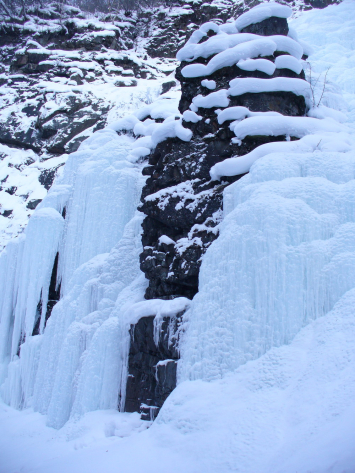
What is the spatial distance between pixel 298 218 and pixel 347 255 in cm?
89

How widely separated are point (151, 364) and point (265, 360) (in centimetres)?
267

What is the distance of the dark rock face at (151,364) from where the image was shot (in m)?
6.65

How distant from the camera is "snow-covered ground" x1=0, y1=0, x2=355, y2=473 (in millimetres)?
4281

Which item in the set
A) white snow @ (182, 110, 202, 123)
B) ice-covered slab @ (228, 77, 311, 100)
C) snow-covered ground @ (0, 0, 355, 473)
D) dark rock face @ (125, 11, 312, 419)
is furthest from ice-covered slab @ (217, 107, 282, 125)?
snow-covered ground @ (0, 0, 355, 473)

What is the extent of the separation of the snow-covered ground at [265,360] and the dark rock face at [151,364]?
0.99ft

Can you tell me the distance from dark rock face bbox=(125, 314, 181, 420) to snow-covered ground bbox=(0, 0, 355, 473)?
0.30 meters

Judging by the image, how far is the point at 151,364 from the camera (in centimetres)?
724

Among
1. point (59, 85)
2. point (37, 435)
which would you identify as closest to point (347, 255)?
point (37, 435)

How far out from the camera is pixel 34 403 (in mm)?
9555

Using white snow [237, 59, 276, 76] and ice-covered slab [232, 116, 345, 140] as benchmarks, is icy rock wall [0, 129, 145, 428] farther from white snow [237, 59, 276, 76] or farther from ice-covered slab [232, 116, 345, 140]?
white snow [237, 59, 276, 76]

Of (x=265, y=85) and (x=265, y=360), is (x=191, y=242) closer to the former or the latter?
(x=265, y=360)

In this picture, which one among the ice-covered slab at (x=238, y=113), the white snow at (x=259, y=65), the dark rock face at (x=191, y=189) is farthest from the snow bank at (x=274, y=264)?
the white snow at (x=259, y=65)

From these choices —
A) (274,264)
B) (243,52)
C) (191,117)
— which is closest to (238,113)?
(191,117)

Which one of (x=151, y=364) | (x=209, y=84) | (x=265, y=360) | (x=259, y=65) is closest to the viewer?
(x=265, y=360)
